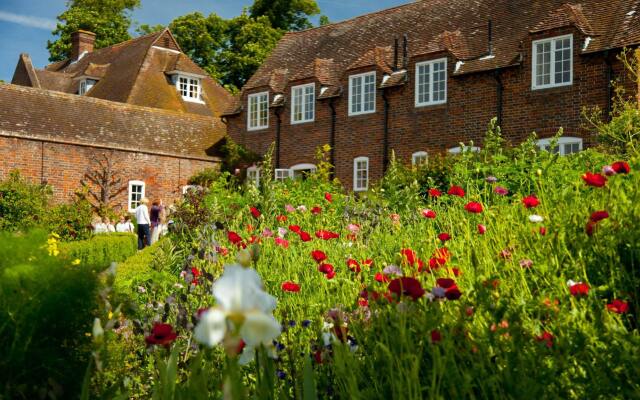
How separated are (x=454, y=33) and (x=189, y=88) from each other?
18607 mm

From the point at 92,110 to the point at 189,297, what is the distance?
79.4ft

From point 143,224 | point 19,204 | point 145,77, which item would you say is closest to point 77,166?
point 19,204

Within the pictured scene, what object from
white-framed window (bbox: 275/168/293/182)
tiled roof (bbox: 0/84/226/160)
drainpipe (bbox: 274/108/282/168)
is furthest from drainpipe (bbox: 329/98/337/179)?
tiled roof (bbox: 0/84/226/160)

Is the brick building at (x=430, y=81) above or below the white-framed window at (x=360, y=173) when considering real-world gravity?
above

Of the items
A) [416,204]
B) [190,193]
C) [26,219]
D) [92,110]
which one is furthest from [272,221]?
[92,110]

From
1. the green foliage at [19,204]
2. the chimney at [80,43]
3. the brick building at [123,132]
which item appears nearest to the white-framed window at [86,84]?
the brick building at [123,132]

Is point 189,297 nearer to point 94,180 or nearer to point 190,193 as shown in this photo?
point 190,193

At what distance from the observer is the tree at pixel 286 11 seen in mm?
44656

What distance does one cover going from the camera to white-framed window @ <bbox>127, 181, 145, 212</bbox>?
86.4ft

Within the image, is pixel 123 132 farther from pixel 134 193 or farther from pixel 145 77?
pixel 145 77

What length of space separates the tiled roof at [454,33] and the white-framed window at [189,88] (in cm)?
866

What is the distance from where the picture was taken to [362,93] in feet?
78.5

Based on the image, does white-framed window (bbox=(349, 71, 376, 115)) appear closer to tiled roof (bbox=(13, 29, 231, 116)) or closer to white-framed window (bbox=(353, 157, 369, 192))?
white-framed window (bbox=(353, 157, 369, 192))

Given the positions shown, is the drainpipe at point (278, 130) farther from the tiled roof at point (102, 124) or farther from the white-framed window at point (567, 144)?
the white-framed window at point (567, 144)
